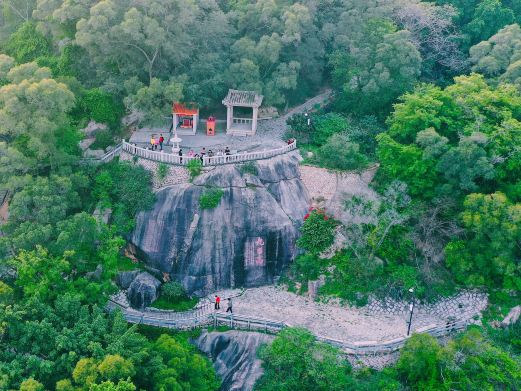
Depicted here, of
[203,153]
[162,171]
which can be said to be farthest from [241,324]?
[203,153]

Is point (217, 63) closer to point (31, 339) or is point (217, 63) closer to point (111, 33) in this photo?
point (111, 33)

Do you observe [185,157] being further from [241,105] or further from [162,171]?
[241,105]

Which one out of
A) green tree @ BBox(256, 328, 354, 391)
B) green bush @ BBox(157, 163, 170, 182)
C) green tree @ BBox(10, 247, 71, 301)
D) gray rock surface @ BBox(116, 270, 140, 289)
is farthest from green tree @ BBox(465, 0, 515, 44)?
green tree @ BBox(10, 247, 71, 301)

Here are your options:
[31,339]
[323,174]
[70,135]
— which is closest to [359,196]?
[323,174]

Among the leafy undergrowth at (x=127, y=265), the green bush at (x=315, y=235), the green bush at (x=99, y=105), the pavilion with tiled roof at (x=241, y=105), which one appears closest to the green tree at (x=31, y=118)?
the green bush at (x=99, y=105)

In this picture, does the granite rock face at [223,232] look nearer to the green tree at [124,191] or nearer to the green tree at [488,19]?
the green tree at [124,191]

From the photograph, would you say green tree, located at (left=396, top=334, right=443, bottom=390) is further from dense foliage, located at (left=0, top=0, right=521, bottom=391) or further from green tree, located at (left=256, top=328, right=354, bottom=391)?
green tree, located at (left=256, top=328, right=354, bottom=391)
